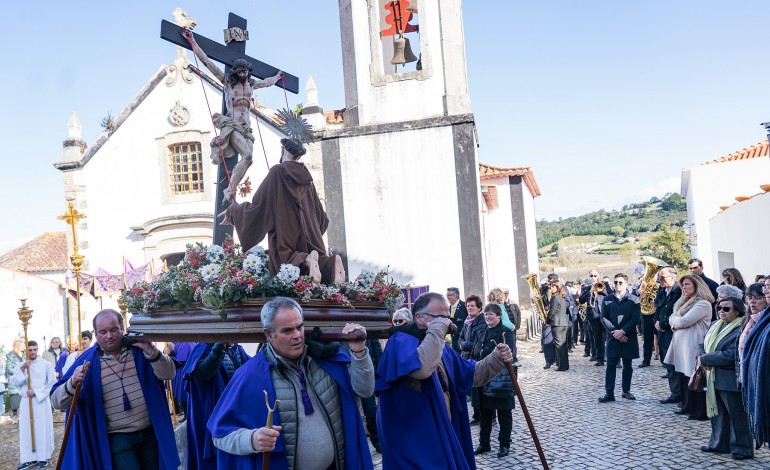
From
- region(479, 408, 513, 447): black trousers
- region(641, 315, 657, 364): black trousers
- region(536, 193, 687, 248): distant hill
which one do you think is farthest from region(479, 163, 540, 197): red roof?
region(536, 193, 687, 248): distant hill

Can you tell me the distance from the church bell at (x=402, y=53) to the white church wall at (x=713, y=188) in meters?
18.3

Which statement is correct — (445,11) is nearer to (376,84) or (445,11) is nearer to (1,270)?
(376,84)

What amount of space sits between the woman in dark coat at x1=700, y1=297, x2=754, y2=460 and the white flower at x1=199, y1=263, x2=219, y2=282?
509 cm

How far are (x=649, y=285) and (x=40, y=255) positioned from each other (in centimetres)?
2864

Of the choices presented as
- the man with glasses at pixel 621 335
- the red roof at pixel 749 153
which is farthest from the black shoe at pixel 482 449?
the red roof at pixel 749 153

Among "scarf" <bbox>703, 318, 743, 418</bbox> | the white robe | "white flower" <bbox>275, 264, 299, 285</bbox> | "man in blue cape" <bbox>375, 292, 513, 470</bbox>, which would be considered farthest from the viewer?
the white robe

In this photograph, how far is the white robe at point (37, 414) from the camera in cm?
1112

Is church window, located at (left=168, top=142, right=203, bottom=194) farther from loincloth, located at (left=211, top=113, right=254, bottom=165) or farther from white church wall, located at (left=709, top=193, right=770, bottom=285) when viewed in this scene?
white church wall, located at (left=709, top=193, right=770, bottom=285)

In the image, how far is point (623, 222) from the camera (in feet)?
292

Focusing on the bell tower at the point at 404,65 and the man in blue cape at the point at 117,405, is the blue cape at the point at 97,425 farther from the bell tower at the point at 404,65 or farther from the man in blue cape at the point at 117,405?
the bell tower at the point at 404,65

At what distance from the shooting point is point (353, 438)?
399 centimetres

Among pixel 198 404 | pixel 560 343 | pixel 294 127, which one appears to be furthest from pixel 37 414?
pixel 560 343

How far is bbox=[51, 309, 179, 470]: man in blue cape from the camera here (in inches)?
210

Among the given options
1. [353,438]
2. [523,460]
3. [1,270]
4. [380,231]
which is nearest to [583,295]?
[380,231]
